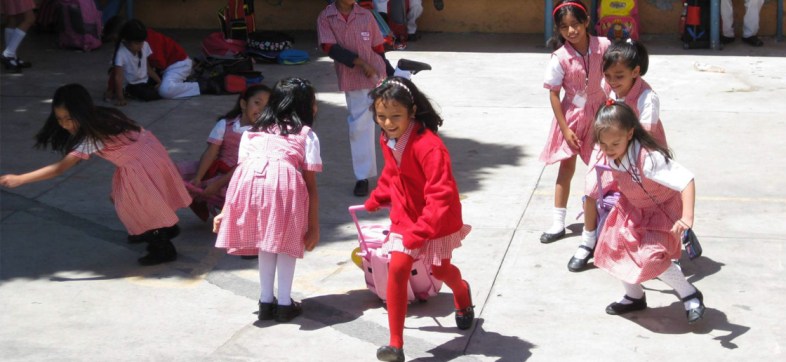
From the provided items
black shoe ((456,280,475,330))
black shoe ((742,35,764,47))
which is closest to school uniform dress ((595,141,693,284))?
black shoe ((456,280,475,330))

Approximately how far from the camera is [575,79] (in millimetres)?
6488

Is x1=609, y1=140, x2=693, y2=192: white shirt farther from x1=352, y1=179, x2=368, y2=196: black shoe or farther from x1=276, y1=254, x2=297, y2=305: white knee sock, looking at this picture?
x1=352, y1=179, x2=368, y2=196: black shoe

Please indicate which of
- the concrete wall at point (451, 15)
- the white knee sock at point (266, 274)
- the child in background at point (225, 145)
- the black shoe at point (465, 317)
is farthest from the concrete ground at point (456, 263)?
the concrete wall at point (451, 15)

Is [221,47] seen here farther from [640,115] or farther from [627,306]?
[627,306]

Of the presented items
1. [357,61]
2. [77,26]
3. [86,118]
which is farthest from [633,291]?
[77,26]

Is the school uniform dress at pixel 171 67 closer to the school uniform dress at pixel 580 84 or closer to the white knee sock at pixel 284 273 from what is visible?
the school uniform dress at pixel 580 84

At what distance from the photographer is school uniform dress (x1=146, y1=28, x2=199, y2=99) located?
10.7 meters

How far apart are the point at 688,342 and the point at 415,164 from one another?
60.6 inches

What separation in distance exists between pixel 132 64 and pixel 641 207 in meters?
6.30

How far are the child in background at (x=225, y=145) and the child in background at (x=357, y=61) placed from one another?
3.18 feet

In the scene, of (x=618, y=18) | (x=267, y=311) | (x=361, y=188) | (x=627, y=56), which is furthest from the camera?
(x=618, y=18)

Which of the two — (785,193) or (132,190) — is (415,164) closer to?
(132,190)

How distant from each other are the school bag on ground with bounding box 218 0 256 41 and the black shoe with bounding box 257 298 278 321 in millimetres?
7091

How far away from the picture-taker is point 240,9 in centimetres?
1245
